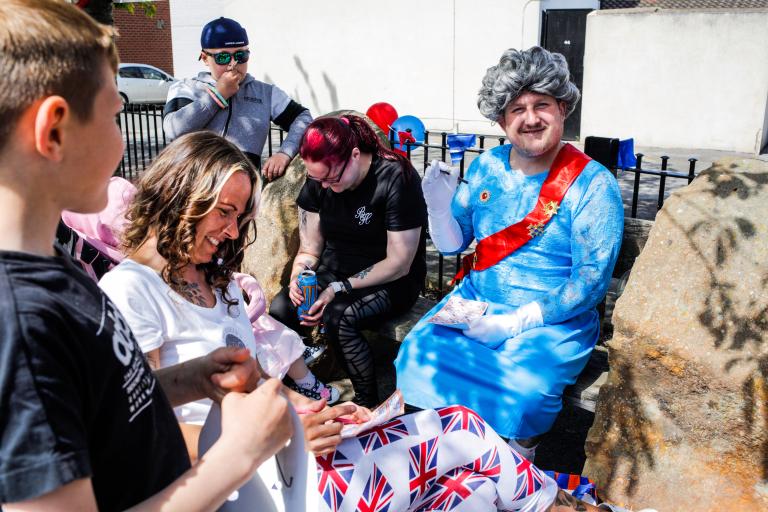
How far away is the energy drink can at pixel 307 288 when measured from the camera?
3.43 meters

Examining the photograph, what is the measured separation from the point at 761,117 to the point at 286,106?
11.4 meters

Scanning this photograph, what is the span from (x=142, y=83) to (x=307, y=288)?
20297 millimetres

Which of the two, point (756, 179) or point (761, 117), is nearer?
point (756, 179)

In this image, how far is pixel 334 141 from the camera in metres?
3.30

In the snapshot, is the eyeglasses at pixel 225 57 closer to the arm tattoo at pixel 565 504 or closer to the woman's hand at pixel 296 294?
the woman's hand at pixel 296 294

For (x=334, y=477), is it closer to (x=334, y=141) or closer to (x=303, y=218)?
(x=334, y=141)

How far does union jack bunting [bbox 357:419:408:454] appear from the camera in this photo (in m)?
1.98

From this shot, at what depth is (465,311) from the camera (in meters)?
2.98

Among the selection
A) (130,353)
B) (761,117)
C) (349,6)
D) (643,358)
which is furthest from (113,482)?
(349,6)

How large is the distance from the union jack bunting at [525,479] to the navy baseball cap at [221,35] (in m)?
2.73

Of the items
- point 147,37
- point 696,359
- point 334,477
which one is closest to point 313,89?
point 147,37

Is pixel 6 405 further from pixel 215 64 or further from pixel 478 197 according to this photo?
pixel 215 64

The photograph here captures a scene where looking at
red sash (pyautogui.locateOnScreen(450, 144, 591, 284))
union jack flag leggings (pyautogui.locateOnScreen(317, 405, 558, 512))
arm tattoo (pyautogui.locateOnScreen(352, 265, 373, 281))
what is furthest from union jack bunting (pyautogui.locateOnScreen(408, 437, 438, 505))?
arm tattoo (pyautogui.locateOnScreen(352, 265, 373, 281))

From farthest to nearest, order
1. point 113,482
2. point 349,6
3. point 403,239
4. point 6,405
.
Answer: point 349,6, point 403,239, point 113,482, point 6,405
